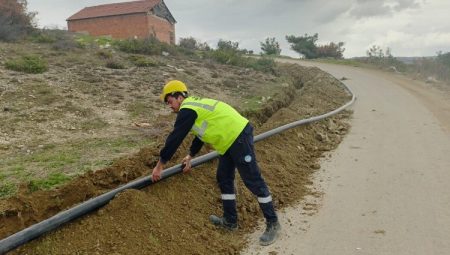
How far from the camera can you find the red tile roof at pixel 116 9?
37.8 m

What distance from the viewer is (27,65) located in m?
11.6

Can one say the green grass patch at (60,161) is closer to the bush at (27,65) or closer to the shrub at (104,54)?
the bush at (27,65)

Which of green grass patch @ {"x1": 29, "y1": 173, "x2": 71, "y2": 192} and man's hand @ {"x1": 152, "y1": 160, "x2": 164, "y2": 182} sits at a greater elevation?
man's hand @ {"x1": 152, "y1": 160, "x2": 164, "y2": 182}

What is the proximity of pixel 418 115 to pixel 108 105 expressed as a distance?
819cm

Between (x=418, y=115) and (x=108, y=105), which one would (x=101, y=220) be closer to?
(x=108, y=105)

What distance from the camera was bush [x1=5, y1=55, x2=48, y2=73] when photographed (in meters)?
11.5

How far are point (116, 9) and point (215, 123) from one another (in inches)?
1458

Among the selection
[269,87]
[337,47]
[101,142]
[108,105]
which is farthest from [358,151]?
[337,47]

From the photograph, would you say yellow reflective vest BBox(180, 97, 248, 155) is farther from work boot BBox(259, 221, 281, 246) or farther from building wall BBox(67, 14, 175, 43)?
building wall BBox(67, 14, 175, 43)

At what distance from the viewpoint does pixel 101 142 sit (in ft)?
23.2

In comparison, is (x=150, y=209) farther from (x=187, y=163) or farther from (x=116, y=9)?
(x=116, y=9)

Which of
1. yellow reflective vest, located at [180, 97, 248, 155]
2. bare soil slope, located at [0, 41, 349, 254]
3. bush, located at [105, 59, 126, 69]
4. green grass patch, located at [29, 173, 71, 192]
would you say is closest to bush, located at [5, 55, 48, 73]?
bush, located at [105, 59, 126, 69]

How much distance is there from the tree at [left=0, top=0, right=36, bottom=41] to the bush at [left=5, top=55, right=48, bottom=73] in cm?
462

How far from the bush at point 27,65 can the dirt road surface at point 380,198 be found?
806 centimetres
